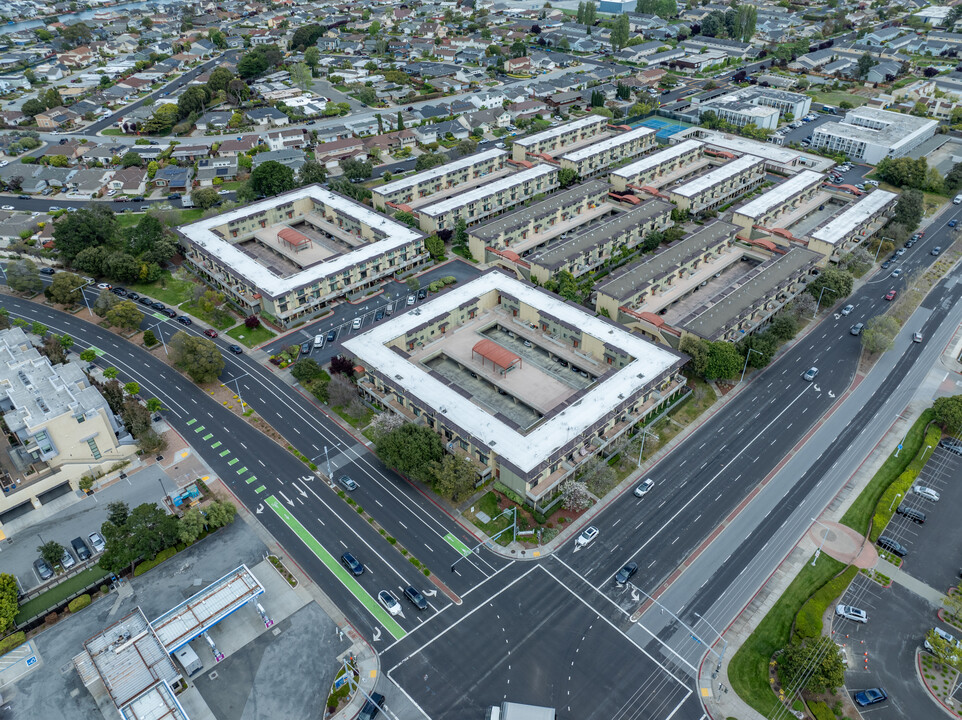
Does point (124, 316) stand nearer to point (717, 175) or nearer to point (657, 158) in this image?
point (657, 158)

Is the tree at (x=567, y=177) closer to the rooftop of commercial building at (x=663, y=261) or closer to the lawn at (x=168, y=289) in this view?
the rooftop of commercial building at (x=663, y=261)

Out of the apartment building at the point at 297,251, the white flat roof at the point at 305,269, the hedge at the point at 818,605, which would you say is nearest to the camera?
the hedge at the point at 818,605

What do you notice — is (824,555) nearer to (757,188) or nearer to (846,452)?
(846,452)

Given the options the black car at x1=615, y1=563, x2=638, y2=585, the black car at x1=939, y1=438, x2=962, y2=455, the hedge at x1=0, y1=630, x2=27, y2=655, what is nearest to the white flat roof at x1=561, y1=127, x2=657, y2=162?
the black car at x1=939, y1=438, x2=962, y2=455

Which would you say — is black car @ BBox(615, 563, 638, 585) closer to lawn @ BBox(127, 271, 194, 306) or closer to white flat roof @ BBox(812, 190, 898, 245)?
white flat roof @ BBox(812, 190, 898, 245)

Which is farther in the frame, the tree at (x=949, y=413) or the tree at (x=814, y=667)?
the tree at (x=949, y=413)

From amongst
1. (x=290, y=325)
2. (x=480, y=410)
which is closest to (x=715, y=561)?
(x=480, y=410)

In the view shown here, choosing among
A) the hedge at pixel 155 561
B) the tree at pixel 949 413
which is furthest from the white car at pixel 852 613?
the hedge at pixel 155 561
